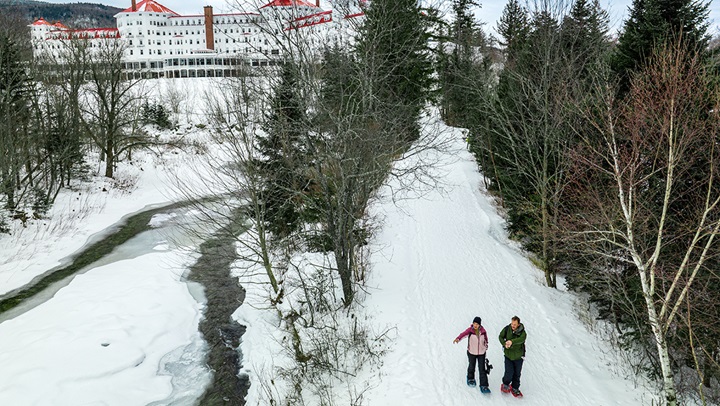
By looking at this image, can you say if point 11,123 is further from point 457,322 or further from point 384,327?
point 457,322

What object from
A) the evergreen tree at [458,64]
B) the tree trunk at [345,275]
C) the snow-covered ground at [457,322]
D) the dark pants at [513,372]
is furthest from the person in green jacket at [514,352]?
the evergreen tree at [458,64]

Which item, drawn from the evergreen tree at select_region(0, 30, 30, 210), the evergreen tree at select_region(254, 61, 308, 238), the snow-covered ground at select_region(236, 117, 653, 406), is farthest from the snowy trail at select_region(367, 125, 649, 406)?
the evergreen tree at select_region(0, 30, 30, 210)

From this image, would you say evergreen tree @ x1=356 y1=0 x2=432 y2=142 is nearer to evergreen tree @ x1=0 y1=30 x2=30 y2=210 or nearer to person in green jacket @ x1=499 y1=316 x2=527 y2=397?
person in green jacket @ x1=499 y1=316 x2=527 y2=397

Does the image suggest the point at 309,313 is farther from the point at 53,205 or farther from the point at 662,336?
the point at 53,205

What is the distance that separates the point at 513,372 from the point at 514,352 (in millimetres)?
490

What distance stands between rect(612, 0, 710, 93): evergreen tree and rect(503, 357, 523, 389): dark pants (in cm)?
935

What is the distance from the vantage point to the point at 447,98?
39406mm

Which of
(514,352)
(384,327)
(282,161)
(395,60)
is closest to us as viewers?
(514,352)

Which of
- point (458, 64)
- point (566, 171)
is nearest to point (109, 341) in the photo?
point (566, 171)

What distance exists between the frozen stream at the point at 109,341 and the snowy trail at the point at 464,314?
540cm

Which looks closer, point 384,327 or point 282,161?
point 384,327

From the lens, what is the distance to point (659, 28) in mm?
13422

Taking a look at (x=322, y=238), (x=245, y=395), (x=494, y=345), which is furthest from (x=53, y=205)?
(x=494, y=345)

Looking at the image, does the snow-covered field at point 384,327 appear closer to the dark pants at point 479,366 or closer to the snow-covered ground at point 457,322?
the snow-covered ground at point 457,322
